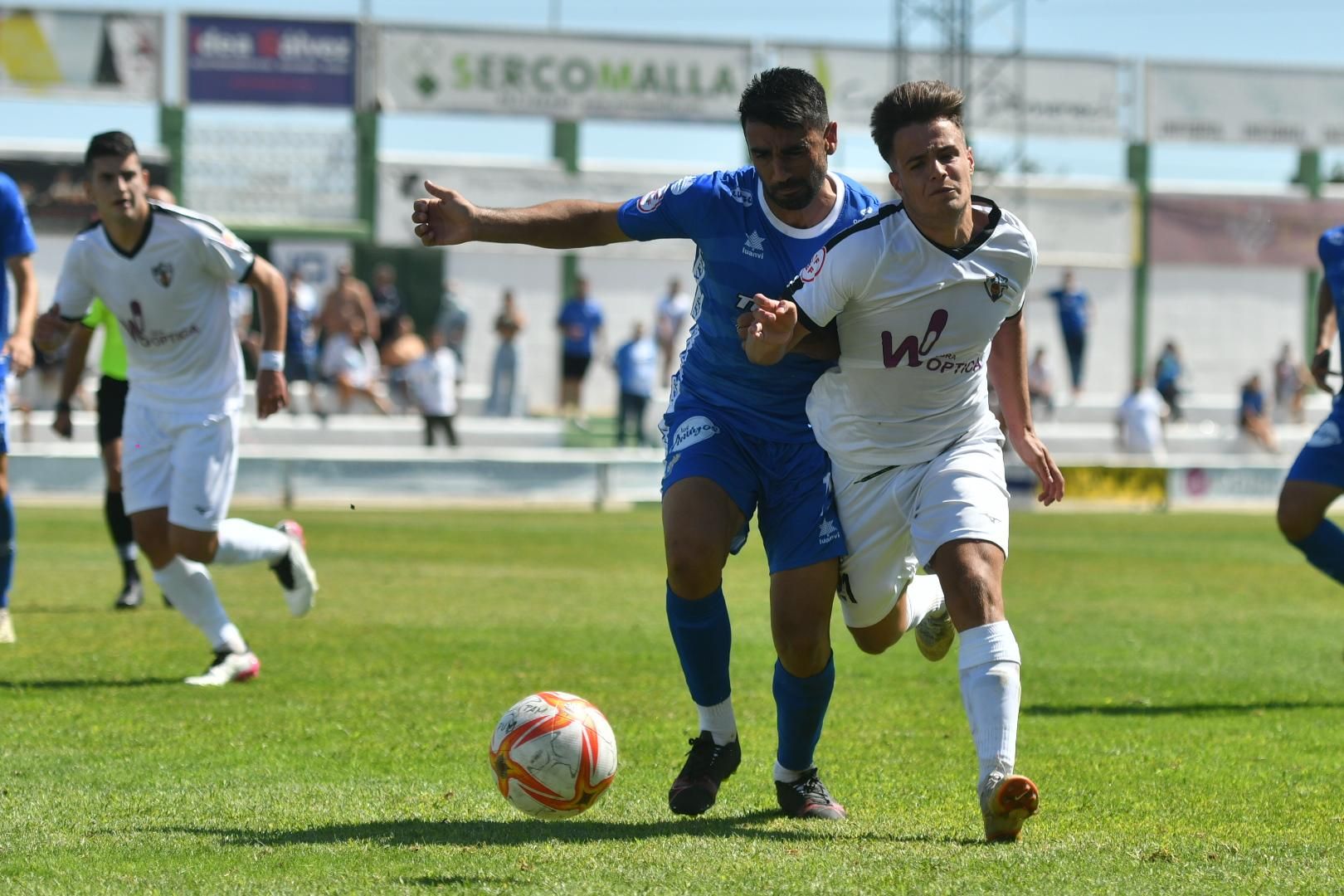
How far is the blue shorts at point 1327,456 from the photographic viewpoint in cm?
812

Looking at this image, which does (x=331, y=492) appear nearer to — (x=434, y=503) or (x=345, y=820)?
(x=434, y=503)

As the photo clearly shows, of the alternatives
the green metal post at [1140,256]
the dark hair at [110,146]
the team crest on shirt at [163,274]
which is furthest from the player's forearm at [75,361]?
the green metal post at [1140,256]

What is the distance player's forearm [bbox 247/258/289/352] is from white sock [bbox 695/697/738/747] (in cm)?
357

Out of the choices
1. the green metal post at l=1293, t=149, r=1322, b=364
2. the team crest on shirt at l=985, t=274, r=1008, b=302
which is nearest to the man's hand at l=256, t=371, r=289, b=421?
the team crest on shirt at l=985, t=274, r=1008, b=302

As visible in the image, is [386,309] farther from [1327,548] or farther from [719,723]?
[719,723]

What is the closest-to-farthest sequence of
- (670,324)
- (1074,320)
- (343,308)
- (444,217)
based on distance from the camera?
(444,217) → (343,308) → (670,324) → (1074,320)

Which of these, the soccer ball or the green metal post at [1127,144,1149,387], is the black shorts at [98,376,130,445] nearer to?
the soccer ball

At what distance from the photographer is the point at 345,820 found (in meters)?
5.18

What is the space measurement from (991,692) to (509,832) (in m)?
1.41

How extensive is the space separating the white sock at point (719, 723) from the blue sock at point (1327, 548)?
3868 millimetres

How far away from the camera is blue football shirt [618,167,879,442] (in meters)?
5.59

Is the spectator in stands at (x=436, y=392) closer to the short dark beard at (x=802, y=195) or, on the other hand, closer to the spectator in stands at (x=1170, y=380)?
the spectator in stands at (x=1170, y=380)

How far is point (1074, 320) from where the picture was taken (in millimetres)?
35688

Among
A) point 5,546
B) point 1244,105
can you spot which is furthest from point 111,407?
point 1244,105
